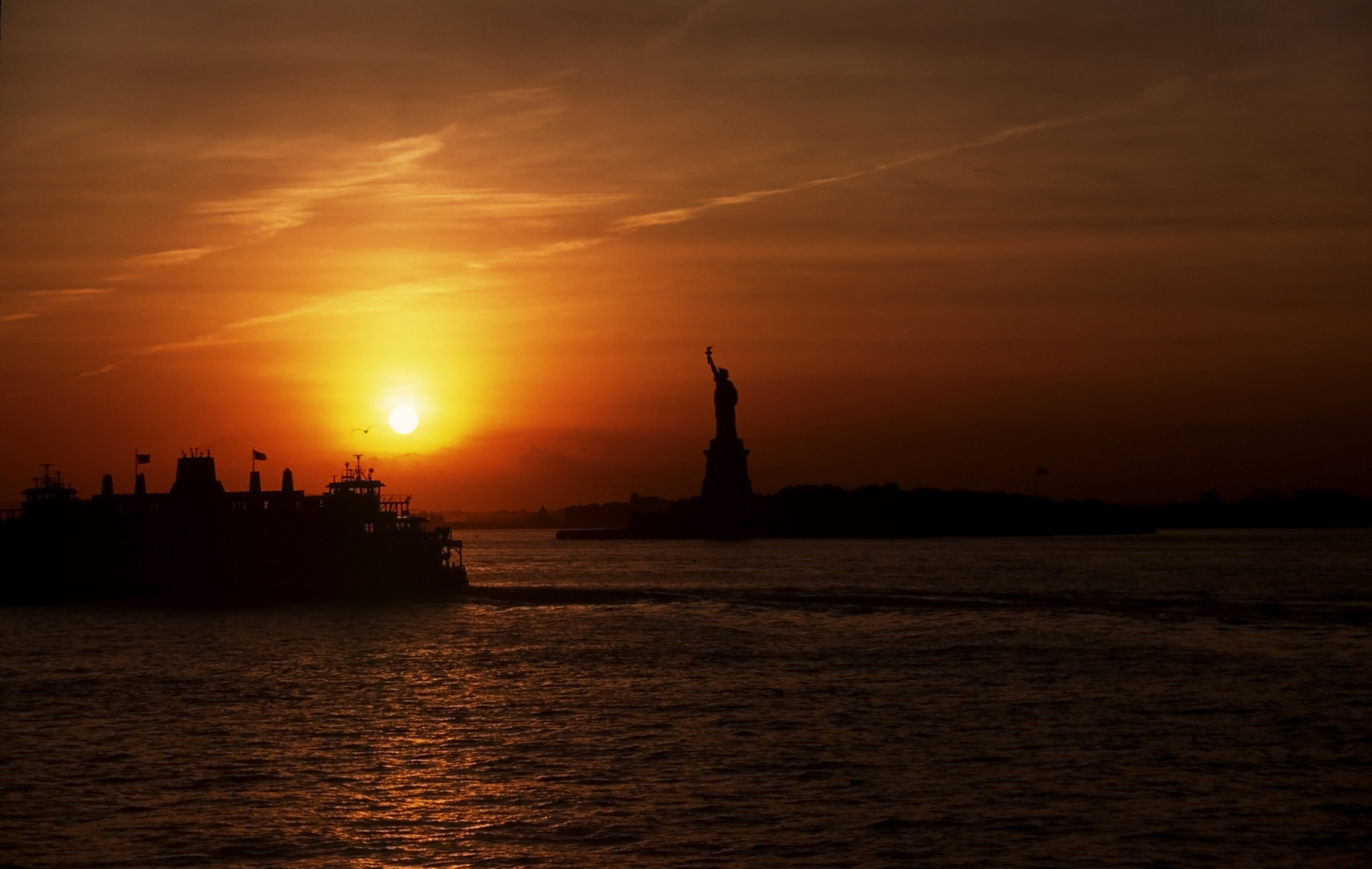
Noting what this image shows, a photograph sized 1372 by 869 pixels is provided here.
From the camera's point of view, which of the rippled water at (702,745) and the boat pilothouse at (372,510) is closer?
the rippled water at (702,745)

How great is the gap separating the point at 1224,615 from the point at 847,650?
3210cm

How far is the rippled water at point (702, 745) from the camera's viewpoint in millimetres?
28562

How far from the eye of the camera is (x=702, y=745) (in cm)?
4025

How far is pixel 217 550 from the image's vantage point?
132m

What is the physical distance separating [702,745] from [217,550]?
10216 centimetres

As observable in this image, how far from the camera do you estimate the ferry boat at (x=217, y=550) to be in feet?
422

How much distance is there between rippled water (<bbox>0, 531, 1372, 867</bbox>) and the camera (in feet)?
93.7

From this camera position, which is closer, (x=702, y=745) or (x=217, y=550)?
(x=702, y=745)

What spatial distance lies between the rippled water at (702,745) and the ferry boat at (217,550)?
43051mm

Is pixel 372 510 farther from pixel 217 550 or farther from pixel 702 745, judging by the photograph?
pixel 702 745

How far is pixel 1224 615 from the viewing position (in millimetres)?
87125

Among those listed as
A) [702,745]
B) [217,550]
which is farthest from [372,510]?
[702,745]

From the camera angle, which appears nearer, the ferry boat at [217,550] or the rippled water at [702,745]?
the rippled water at [702,745]

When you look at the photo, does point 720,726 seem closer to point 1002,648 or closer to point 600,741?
point 600,741
